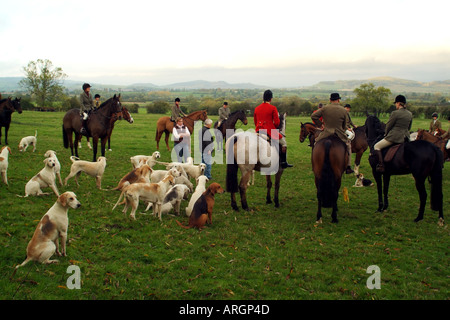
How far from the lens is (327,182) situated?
26.6 feet

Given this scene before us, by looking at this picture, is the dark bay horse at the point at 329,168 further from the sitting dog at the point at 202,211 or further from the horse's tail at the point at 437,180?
the sitting dog at the point at 202,211

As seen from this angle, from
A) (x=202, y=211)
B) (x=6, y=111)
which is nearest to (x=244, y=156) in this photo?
(x=202, y=211)

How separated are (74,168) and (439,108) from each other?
6438 centimetres

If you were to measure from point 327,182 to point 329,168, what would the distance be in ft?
1.19

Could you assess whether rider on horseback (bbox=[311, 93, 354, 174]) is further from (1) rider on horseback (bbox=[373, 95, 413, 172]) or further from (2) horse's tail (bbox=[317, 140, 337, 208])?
(1) rider on horseback (bbox=[373, 95, 413, 172])

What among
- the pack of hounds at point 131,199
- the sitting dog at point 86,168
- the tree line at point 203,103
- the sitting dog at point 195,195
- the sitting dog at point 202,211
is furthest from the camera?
the tree line at point 203,103

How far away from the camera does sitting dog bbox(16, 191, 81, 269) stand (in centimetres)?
528

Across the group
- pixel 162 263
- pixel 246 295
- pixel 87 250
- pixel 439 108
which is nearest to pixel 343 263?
pixel 246 295

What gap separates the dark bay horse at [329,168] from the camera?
804 centimetres

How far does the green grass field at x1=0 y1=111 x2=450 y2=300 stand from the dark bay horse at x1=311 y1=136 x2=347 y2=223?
693 mm

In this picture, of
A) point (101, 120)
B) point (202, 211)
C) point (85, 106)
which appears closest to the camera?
point (202, 211)

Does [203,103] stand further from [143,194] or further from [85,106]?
[143,194]

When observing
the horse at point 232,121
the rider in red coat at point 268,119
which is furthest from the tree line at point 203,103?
the rider in red coat at point 268,119
